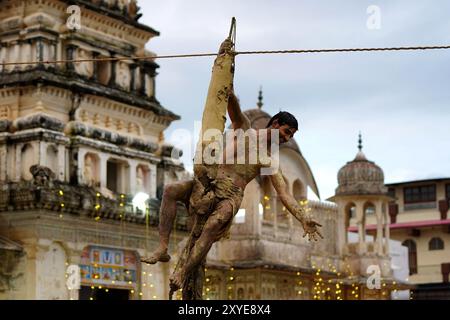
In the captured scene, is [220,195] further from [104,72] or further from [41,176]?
[104,72]

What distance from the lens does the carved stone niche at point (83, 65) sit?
101 ft

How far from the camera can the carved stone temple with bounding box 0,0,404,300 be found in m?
28.0

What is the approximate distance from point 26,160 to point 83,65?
3.53 m

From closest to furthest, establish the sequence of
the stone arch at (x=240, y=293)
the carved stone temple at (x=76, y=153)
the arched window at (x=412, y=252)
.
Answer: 1. the carved stone temple at (x=76, y=153)
2. the stone arch at (x=240, y=293)
3. the arched window at (x=412, y=252)

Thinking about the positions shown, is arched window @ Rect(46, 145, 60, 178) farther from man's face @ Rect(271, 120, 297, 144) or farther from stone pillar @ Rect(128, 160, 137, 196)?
man's face @ Rect(271, 120, 297, 144)

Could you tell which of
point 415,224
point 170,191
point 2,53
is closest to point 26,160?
point 2,53

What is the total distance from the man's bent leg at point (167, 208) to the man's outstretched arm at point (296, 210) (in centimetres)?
86

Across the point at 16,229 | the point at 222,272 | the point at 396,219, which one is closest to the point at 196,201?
the point at 16,229

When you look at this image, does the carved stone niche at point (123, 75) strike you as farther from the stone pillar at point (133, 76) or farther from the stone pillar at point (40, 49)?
the stone pillar at point (40, 49)

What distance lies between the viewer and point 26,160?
96.5ft

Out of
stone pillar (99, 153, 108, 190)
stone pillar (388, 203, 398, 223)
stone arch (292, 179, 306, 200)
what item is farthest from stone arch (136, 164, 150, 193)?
stone pillar (388, 203, 398, 223)

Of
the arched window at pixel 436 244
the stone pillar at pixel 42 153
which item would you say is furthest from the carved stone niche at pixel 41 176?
the arched window at pixel 436 244

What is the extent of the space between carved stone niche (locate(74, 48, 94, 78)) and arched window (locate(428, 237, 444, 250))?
2993 cm
